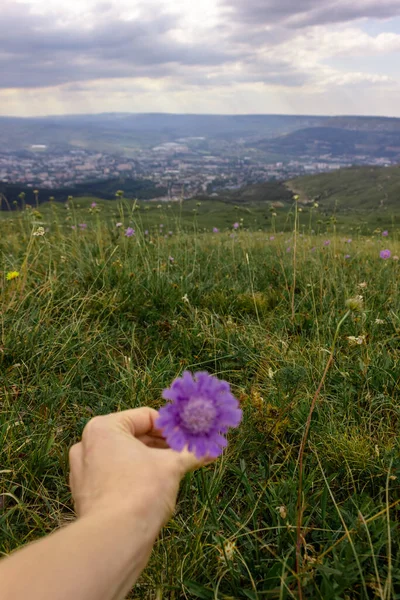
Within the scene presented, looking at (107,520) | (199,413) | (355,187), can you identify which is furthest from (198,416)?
(355,187)

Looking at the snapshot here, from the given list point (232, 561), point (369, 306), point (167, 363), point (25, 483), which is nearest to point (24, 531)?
point (25, 483)

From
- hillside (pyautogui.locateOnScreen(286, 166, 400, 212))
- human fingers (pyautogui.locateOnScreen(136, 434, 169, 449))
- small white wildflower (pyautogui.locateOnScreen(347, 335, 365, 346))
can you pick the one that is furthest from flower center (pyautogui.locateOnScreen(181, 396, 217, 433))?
hillside (pyautogui.locateOnScreen(286, 166, 400, 212))

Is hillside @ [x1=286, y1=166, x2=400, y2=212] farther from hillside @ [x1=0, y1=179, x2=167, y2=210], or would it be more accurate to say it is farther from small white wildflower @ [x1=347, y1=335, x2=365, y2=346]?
small white wildflower @ [x1=347, y1=335, x2=365, y2=346]

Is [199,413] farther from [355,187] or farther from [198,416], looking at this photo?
[355,187]

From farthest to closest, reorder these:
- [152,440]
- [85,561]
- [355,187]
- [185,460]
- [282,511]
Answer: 1. [355,187]
2. [282,511]
3. [152,440]
4. [185,460]
5. [85,561]

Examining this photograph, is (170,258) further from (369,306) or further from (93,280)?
(369,306)

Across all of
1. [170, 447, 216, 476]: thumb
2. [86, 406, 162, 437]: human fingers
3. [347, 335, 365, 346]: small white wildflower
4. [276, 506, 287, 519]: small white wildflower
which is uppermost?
[86, 406, 162, 437]: human fingers

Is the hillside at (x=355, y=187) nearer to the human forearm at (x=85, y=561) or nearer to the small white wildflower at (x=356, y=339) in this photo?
the small white wildflower at (x=356, y=339)


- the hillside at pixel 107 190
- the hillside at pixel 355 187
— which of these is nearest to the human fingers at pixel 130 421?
the hillside at pixel 107 190
